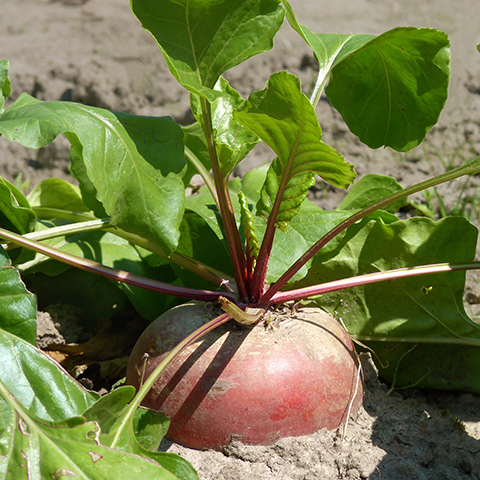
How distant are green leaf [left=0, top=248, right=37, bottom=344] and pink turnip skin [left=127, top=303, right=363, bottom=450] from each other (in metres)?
0.29

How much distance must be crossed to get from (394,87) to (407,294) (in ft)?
1.99

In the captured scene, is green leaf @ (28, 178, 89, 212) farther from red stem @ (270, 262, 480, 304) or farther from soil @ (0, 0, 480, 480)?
red stem @ (270, 262, 480, 304)

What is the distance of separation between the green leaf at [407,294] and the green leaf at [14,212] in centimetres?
79

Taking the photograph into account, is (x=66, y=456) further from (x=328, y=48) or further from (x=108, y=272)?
(x=328, y=48)

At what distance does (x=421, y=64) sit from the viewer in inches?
65.1

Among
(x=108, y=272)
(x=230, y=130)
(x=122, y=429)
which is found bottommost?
(x=122, y=429)

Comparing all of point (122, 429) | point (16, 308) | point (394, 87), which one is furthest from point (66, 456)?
point (394, 87)

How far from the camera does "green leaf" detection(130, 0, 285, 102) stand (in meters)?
1.39

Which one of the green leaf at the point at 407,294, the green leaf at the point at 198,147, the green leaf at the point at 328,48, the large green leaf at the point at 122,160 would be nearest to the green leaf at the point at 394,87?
the green leaf at the point at 328,48

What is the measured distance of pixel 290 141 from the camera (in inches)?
52.4

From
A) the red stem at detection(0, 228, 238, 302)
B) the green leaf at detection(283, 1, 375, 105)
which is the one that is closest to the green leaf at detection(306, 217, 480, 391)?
the red stem at detection(0, 228, 238, 302)

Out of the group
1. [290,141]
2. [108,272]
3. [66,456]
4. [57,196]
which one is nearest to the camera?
[66,456]

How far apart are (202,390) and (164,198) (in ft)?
1.51

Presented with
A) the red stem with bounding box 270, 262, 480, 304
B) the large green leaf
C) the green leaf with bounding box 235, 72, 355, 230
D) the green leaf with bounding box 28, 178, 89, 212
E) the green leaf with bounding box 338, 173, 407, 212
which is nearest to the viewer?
the green leaf with bounding box 235, 72, 355, 230
